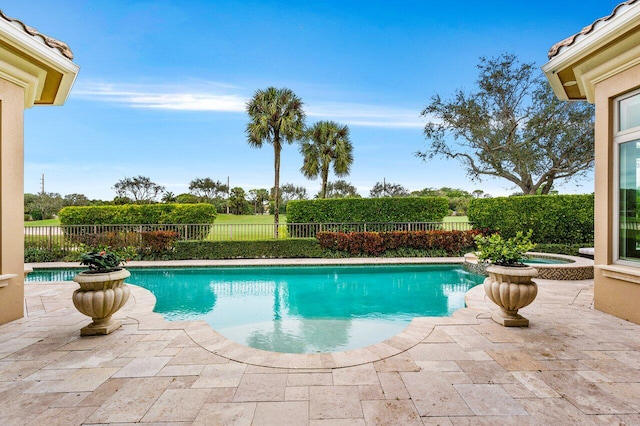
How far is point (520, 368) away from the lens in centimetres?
263

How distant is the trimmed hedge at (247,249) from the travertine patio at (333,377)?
6.83 m

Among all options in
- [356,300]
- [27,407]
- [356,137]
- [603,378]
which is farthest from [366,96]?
[27,407]

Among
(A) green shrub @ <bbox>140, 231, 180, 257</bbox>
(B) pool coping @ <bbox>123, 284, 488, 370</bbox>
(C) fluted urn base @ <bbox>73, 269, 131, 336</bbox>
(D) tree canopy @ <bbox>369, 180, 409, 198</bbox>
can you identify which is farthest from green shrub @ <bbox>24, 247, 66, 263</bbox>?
(D) tree canopy @ <bbox>369, 180, 409, 198</bbox>

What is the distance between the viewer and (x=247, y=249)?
35.7 ft

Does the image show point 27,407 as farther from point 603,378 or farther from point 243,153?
point 243,153

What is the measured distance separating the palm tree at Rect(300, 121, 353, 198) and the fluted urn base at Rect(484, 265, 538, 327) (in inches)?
529

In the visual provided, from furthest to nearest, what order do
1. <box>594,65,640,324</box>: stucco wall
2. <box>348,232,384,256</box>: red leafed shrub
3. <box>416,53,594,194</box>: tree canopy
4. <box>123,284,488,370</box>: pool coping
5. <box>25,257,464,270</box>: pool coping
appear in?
<box>416,53,594,194</box>: tree canopy → <box>348,232,384,256</box>: red leafed shrub → <box>25,257,464,270</box>: pool coping → <box>594,65,640,324</box>: stucco wall → <box>123,284,488,370</box>: pool coping

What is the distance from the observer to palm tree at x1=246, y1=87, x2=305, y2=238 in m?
12.6

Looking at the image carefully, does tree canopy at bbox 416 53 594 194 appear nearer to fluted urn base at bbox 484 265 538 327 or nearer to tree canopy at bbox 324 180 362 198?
fluted urn base at bbox 484 265 538 327

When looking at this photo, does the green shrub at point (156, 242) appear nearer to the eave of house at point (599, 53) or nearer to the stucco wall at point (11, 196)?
the stucco wall at point (11, 196)

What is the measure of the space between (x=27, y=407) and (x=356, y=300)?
5.06 meters

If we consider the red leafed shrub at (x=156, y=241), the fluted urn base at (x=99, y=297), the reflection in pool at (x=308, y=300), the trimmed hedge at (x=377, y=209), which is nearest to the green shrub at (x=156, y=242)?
the red leafed shrub at (x=156, y=241)

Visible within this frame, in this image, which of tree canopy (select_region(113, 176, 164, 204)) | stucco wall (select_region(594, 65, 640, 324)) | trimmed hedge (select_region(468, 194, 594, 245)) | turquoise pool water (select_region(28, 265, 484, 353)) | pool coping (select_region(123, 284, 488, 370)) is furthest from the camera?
tree canopy (select_region(113, 176, 164, 204))

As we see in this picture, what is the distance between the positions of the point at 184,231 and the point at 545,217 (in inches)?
547
